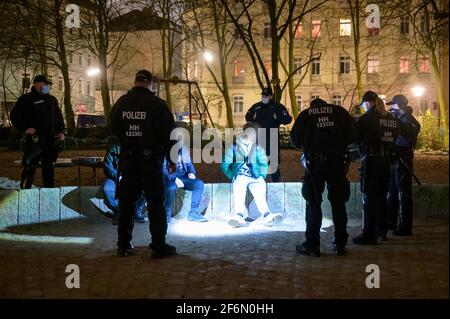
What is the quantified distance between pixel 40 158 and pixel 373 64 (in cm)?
4123

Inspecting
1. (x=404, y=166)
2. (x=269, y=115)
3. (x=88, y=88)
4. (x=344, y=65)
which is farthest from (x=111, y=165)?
(x=88, y=88)

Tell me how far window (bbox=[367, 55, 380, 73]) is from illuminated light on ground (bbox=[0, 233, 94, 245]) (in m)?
42.3

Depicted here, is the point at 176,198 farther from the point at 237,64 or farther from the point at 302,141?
the point at 237,64

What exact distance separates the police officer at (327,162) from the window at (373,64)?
4175cm

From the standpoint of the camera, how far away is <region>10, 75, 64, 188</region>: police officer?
27.9 feet

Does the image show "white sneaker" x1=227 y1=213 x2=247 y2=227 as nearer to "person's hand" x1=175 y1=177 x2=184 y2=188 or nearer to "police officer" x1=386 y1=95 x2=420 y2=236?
"person's hand" x1=175 y1=177 x2=184 y2=188

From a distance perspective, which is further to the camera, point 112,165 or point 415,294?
point 112,165

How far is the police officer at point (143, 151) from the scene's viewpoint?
5883mm

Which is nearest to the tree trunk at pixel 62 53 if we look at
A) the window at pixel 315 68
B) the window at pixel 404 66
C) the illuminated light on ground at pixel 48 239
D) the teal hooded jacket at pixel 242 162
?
the teal hooded jacket at pixel 242 162

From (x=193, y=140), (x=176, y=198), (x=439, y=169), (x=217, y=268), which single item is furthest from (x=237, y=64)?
(x=217, y=268)

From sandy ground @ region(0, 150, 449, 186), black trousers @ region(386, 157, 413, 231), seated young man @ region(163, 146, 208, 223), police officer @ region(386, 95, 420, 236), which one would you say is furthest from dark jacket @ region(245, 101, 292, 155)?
black trousers @ region(386, 157, 413, 231)

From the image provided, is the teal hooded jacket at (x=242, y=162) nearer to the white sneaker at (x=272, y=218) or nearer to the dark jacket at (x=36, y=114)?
the white sneaker at (x=272, y=218)

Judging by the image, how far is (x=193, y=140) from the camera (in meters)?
23.0
